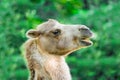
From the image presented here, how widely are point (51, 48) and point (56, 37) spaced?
0.12m

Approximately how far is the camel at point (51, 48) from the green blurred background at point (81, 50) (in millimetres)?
7955

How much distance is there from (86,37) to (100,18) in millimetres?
10397

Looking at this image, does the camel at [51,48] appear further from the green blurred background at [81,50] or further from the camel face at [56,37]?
the green blurred background at [81,50]

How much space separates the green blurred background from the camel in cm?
795

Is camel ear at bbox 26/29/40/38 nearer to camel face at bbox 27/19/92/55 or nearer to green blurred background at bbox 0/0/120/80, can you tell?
camel face at bbox 27/19/92/55

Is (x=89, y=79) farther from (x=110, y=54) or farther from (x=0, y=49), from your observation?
(x=0, y=49)

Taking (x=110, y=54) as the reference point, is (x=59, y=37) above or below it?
below

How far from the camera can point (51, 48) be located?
20.5ft

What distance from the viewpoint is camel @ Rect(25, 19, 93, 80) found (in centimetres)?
613

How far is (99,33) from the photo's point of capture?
15984 millimetres

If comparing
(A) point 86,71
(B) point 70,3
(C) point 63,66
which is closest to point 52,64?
(C) point 63,66

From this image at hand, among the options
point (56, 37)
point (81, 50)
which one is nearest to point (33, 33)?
point (56, 37)

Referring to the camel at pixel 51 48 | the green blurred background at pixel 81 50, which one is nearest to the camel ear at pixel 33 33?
the camel at pixel 51 48

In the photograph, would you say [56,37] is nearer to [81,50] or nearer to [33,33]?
[33,33]
